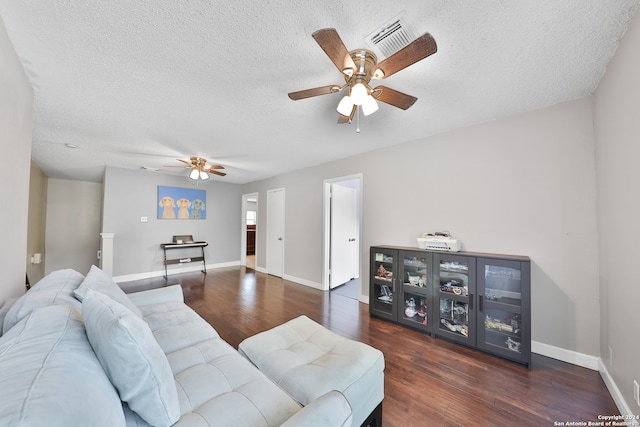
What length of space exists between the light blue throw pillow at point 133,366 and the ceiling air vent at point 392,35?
191 centimetres

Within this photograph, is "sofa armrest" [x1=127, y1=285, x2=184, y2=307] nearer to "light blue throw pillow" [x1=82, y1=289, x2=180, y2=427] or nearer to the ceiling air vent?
"light blue throw pillow" [x1=82, y1=289, x2=180, y2=427]

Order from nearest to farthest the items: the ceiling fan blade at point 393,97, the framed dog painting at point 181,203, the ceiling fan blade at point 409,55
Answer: the ceiling fan blade at point 409,55 < the ceiling fan blade at point 393,97 < the framed dog painting at point 181,203

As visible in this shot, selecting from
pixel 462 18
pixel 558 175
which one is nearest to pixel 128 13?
pixel 462 18

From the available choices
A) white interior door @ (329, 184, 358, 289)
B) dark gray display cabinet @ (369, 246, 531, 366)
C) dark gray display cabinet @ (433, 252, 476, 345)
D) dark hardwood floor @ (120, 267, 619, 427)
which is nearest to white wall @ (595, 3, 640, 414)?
dark hardwood floor @ (120, 267, 619, 427)

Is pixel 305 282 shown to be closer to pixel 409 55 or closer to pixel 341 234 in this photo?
pixel 341 234

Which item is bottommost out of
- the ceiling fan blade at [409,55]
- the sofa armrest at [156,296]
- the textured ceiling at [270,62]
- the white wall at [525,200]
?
the sofa armrest at [156,296]

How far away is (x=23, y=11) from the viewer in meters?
1.30

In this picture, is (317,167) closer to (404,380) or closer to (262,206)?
(262,206)

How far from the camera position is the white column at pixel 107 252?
15.1ft

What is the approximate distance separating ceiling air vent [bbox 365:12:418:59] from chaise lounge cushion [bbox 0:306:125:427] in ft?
6.59

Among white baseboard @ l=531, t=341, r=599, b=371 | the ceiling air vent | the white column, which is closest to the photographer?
the ceiling air vent

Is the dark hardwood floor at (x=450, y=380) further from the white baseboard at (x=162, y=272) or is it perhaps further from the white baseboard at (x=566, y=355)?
the white baseboard at (x=162, y=272)

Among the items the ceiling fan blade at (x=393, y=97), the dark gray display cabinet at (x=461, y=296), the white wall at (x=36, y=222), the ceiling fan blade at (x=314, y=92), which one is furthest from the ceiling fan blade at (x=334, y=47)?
the white wall at (x=36, y=222)

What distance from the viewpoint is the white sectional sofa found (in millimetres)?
601
